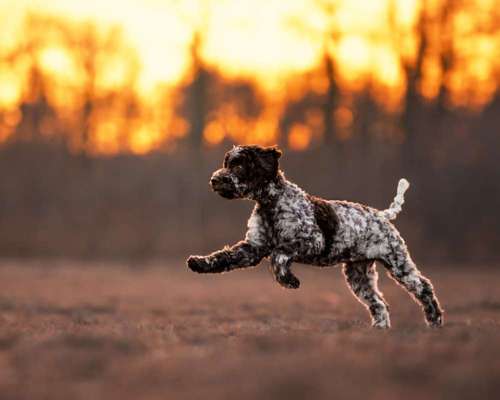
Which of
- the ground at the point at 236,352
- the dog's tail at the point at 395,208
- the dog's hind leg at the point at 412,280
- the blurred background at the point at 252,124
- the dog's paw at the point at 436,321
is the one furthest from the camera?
the blurred background at the point at 252,124

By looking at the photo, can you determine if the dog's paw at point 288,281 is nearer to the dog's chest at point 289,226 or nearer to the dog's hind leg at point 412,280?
the dog's chest at point 289,226

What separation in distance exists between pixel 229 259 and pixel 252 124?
26595mm

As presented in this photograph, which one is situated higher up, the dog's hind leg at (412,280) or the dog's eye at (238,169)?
the dog's eye at (238,169)

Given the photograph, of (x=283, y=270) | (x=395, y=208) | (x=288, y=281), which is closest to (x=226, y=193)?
(x=283, y=270)

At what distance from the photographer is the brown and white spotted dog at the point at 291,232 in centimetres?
700

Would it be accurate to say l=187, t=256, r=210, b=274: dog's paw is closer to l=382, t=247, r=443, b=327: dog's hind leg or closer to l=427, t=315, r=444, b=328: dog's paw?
l=382, t=247, r=443, b=327: dog's hind leg

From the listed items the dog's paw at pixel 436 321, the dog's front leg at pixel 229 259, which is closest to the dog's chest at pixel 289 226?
the dog's front leg at pixel 229 259

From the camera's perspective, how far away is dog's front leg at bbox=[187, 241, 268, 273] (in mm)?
6848

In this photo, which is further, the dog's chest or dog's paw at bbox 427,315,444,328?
dog's paw at bbox 427,315,444,328

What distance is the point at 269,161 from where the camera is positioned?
729 centimetres

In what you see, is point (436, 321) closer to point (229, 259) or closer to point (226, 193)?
point (229, 259)

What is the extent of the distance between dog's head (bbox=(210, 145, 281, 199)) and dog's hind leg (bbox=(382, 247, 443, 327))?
1450mm

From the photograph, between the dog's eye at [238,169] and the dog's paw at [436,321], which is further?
the dog's paw at [436,321]

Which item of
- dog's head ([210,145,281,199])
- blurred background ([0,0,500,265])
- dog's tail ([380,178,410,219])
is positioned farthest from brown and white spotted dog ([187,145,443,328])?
blurred background ([0,0,500,265])
